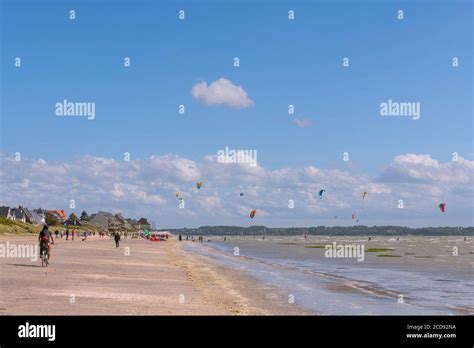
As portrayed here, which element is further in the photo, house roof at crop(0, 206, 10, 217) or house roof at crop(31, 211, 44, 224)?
house roof at crop(31, 211, 44, 224)

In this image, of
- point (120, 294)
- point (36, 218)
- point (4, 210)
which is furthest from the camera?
point (36, 218)

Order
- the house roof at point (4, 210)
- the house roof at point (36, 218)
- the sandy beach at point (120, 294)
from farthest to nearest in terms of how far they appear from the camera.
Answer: the house roof at point (36, 218), the house roof at point (4, 210), the sandy beach at point (120, 294)

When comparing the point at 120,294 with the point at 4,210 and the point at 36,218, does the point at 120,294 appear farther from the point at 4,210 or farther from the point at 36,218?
the point at 36,218

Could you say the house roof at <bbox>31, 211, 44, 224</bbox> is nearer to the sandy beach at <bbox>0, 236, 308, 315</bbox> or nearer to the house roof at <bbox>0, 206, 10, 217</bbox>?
the house roof at <bbox>0, 206, 10, 217</bbox>

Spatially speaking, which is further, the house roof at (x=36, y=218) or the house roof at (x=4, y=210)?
the house roof at (x=36, y=218)

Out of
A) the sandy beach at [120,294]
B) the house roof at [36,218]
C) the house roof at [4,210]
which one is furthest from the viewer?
the house roof at [36,218]

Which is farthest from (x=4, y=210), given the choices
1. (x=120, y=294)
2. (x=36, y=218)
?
(x=120, y=294)

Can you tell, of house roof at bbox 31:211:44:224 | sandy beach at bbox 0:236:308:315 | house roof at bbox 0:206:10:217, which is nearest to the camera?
sandy beach at bbox 0:236:308:315

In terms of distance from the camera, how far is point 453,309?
23.1 m

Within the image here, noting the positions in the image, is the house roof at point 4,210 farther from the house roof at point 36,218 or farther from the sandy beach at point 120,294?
the sandy beach at point 120,294

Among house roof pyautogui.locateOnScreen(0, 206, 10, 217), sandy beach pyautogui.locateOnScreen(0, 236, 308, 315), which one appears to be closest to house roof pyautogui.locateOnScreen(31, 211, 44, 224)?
house roof pyautogui.locateOnScreen(0, 206, 10, 217)

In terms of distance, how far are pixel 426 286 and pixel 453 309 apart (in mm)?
10294

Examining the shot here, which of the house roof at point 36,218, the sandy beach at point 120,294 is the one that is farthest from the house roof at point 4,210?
the sandy beach at point 120,294
